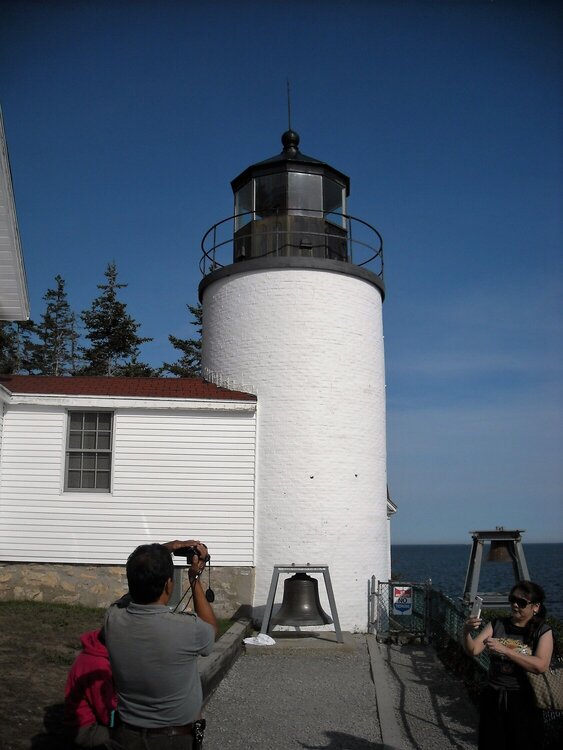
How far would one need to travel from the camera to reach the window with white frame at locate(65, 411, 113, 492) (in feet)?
47.3

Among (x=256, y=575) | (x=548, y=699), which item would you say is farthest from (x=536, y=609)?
(x=256, y=575)

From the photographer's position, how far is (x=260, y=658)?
1163cm

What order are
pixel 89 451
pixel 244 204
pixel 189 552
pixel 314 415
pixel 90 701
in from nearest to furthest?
pixel 90 701
pixel 189 552
pixel 89 451
pixel 314 415
pixel 244 204

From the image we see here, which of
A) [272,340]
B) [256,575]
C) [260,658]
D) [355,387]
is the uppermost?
[272,340]

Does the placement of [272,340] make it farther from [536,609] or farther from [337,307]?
[536,609]

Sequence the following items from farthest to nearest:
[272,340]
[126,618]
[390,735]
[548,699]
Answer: [272,340] → [390,735] → [548,699] → [126,618]

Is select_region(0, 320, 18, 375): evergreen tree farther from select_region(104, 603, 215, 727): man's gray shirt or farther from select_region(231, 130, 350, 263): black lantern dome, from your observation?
select_region(104, 603, 215, 727): man's gray shirt

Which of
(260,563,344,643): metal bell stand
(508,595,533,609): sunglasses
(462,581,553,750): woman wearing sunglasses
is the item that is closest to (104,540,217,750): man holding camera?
(462,581,553,750): woman wearing sunglasses

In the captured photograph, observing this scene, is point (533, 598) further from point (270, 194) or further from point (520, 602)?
point (270, 194)

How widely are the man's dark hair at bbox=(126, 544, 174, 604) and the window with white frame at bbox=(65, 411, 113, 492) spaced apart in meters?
10.7

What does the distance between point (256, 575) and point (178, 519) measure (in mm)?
1826

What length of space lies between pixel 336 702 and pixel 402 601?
535cm

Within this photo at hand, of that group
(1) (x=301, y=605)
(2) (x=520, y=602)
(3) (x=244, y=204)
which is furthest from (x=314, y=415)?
(2) (x=520, y=602)

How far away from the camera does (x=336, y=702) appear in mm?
9195
